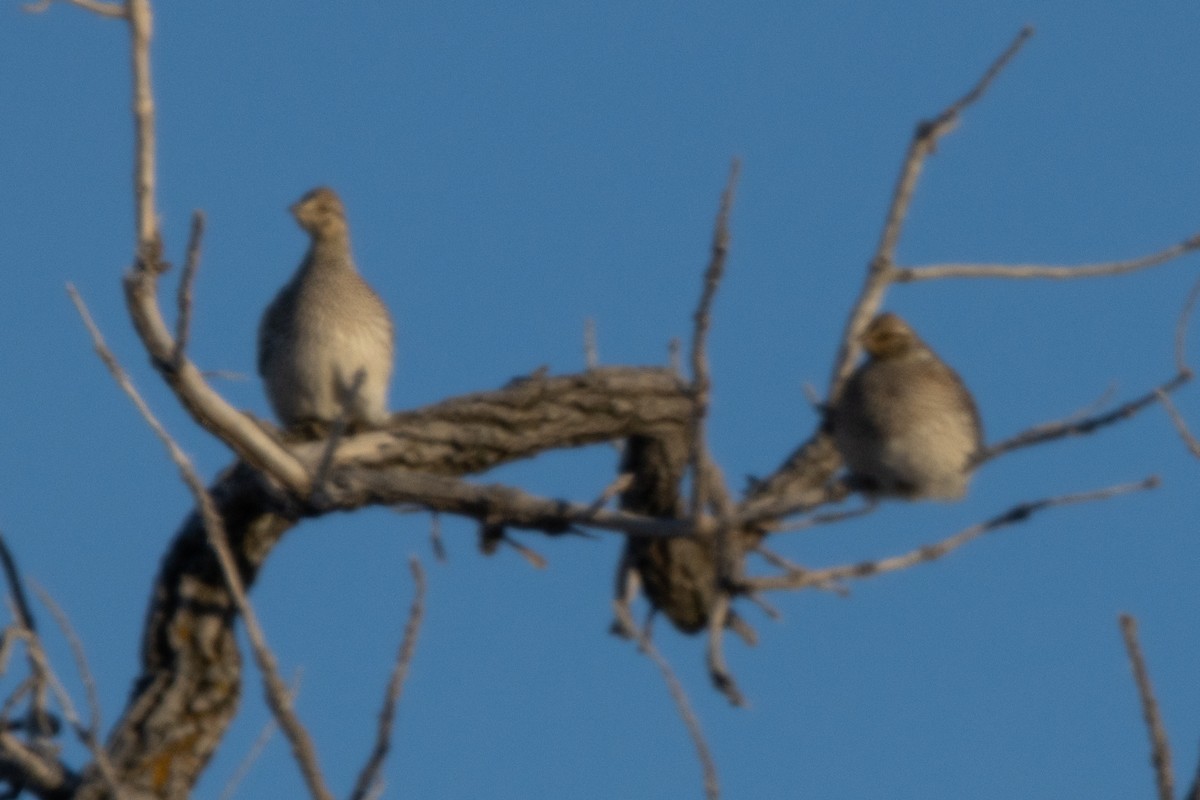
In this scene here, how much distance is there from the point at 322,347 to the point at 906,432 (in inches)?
108

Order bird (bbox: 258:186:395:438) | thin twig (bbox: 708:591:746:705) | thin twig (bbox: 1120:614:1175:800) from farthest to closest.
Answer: bird (bbox: 258:186:395:438) → thin twig (bbox: 708:591:746:705) → thin twig (bbox: 1120:614:1175:800)

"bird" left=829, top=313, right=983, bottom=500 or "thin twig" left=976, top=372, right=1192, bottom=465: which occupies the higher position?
"bird" left=829, top=313, right=983, bottom=500

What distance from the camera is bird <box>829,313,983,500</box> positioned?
23.7 ft

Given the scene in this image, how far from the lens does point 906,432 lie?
724 centimetres

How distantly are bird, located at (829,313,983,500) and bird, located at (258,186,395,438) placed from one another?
201 cm

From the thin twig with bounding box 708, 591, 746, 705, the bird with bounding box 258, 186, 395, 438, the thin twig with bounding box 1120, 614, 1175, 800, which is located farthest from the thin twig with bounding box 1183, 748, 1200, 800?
the bird with bounding box 258, 186, 395, 438

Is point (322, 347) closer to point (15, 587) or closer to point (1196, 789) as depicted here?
point (15, 587)

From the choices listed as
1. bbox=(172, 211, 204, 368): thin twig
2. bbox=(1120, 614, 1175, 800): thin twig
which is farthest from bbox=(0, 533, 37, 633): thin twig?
bbox=(1120, 614, 1175, 800): thin twig

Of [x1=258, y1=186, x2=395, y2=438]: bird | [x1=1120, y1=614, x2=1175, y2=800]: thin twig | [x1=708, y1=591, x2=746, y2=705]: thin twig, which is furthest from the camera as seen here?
[x1=258, y1=186, x2=395, y2=438]: bird

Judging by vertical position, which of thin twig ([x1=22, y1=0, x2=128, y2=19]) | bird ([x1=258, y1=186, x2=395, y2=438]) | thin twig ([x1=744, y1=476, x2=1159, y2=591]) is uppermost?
bird ([x1=258, y1=186, x2=395, y2=438])

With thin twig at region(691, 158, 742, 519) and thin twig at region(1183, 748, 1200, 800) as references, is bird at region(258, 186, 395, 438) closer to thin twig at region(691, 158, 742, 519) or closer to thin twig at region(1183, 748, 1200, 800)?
thin twig at region(691, 158, 742, 519)

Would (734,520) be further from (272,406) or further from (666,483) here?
(272,406)

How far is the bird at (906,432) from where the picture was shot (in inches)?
285

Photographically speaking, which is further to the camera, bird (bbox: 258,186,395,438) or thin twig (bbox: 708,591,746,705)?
bird (bbox: 258,186,395,438)
